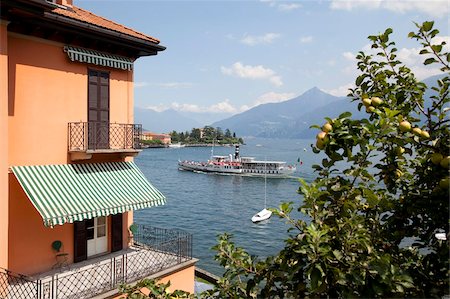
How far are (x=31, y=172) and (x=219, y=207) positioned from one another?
3790cm

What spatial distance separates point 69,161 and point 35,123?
1.51 m

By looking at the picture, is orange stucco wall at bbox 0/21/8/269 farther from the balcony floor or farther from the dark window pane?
the dark window pane

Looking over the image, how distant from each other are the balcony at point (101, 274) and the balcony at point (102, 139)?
3.28m

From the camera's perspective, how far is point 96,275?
→ 11.0 meters

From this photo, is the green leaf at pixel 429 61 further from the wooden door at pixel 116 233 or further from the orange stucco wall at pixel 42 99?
the wooden door at pixel 116 233

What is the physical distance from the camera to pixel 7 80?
376 inches

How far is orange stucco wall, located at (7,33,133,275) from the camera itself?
400 inches

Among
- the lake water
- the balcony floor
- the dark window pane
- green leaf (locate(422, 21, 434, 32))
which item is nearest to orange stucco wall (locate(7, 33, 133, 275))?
the dark window pane

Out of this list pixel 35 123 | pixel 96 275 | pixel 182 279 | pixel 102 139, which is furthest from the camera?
pixel 182 279

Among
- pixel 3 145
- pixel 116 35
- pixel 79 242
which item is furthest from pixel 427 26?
pixel 79 242

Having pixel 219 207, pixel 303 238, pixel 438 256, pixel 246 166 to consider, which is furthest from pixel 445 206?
pixel 246 166

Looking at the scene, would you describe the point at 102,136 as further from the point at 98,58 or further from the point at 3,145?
the point at 3,145

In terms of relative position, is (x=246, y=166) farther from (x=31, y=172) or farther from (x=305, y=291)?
(x=305, y=291)

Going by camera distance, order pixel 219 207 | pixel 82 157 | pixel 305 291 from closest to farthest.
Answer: pixel 305 291 → pixel 82 157 → pixel 219 207
